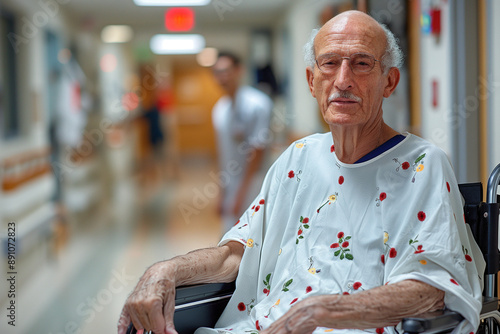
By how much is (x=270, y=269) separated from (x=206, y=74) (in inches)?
137

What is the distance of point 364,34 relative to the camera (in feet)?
4.91

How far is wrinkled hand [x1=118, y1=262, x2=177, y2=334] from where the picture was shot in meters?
1.42

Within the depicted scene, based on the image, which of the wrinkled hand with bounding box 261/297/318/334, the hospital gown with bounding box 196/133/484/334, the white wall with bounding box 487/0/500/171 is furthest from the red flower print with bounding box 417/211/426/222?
the white wall with bounding box 487/0/500/171

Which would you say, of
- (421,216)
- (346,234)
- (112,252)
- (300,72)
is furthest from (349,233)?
(112,252)

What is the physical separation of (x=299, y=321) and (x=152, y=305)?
0.37 m

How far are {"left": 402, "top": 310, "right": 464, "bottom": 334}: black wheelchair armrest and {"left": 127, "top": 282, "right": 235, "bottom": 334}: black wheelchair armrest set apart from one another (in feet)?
1.96

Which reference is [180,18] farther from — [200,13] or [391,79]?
[391,79]

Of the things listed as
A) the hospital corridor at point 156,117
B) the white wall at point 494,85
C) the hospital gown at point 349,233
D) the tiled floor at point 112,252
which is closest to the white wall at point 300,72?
the hospital corridor at point 156,117

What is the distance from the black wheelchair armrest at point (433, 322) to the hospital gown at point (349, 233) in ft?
0.09

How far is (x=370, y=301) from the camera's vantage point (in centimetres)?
129

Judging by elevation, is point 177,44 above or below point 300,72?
above

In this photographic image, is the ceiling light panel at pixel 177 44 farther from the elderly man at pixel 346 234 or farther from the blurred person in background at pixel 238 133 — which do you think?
the elderly man at pixel 346 234

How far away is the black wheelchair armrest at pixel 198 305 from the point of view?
157cm

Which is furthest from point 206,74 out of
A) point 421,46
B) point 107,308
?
point 107,308
